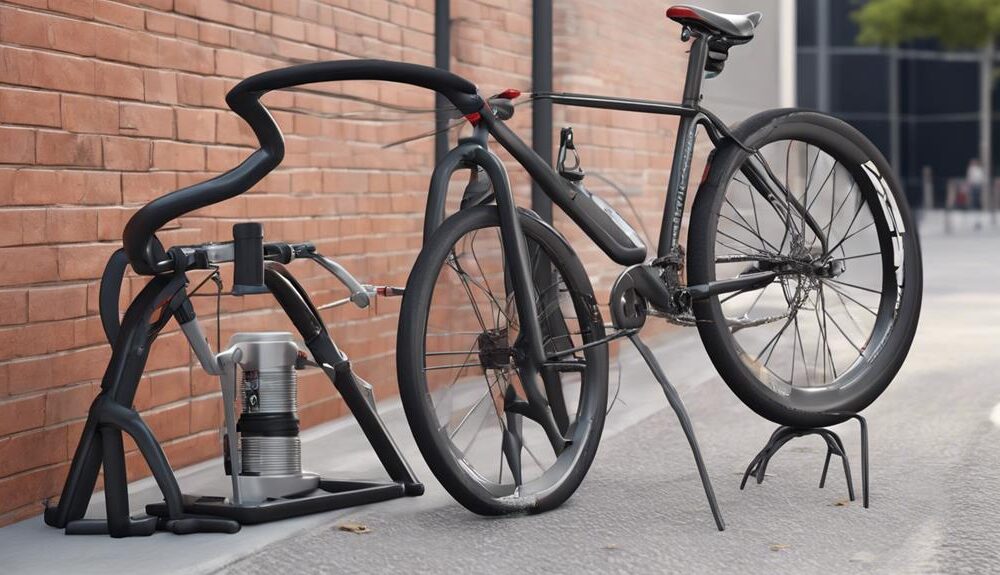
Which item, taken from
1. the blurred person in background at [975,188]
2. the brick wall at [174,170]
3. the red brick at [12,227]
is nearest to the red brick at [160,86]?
the brick wall at [174,170]

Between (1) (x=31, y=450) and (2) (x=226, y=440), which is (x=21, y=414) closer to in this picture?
(1) (x=31, y=450)

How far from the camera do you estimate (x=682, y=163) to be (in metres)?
4.66

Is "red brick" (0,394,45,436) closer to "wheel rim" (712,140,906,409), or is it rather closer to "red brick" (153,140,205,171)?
"red brick" (153,140,205,171)

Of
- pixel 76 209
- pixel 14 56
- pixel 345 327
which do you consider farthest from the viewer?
pixel 345 327

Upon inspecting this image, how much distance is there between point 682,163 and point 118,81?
1793 millimetres

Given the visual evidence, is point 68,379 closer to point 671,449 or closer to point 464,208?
point 464,208

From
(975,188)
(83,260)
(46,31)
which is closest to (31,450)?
(83,260)

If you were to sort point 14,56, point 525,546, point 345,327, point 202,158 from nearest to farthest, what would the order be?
point 525,546 → point 14,56 → point 202,158 → point 345,327

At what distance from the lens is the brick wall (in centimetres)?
440

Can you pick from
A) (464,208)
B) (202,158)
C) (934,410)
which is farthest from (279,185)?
(934,410)

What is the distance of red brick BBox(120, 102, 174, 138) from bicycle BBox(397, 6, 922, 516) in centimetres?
116

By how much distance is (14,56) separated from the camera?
4.32 meters

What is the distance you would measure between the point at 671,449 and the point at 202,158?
1990mm

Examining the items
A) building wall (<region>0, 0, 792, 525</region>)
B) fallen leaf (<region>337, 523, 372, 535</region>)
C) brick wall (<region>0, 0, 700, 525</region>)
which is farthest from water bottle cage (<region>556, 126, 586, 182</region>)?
fallen leaf (<region>337, 523, 372, 535</region>)
